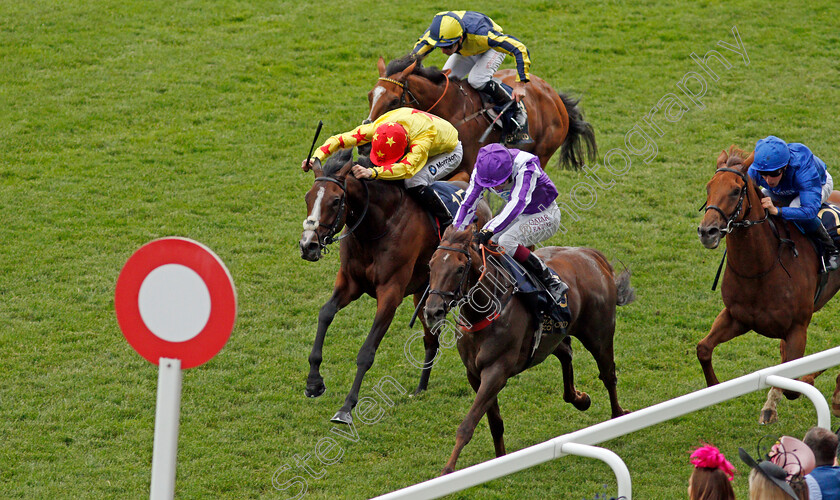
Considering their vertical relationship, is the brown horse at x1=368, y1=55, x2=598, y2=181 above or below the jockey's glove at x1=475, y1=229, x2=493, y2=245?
below

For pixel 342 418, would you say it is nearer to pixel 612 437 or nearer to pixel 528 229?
pixel 528 229

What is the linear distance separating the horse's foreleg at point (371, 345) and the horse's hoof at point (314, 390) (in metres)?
0.20

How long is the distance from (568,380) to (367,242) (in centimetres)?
174

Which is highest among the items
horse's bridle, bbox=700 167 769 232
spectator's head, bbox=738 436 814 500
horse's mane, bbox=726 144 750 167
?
spectator's head, bbox=738 436 814 500

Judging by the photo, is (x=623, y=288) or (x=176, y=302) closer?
(x=176, y=302)

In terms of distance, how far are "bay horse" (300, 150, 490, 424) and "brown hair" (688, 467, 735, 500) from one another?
12.7 feet

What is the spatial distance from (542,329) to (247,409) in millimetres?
2419

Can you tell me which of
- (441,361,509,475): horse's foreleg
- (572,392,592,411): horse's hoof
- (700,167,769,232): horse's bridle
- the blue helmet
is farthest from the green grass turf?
the blue helmet

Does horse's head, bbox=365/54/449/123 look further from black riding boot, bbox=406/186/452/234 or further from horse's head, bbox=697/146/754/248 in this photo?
horse's head, bbox=697/146/754/248

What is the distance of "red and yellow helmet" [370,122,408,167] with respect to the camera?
22.7ft

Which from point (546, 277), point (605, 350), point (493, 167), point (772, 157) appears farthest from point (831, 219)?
point (493, 167)

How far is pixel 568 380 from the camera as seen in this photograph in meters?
6.75

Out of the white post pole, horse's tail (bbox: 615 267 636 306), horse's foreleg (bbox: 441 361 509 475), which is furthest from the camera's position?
Result: horse's tail (bbox: 615 267 636 306)

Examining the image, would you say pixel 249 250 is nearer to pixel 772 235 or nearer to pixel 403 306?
pixel 403 306
